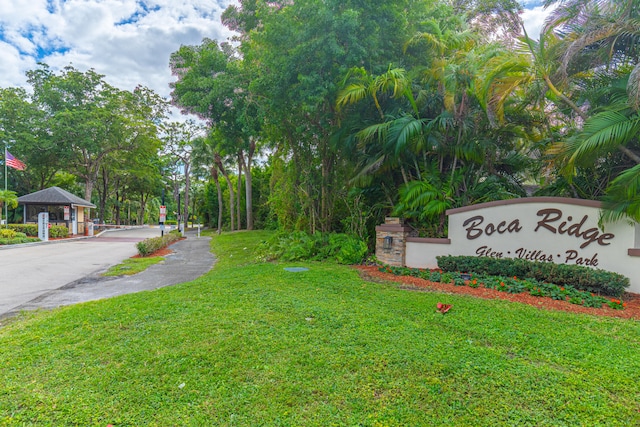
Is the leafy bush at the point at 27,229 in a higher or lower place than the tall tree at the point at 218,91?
lower

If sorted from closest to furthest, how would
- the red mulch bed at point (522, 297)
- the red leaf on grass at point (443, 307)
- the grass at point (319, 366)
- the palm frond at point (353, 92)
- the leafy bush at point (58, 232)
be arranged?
the grass at point (319, 366) → the red leaf on grass at point (443, 307) → the red mulch bed at point (522, 297) → the palm frond at point (353, 92) → the leafy bush at point (58, 232)

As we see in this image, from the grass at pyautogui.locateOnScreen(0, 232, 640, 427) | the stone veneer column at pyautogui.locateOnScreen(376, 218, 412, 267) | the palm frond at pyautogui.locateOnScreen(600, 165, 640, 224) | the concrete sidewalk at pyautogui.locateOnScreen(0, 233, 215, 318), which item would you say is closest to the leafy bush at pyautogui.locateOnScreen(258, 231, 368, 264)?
the stone veneer column at pyautogui.locateOnScreen(376, 218, 412, 267)

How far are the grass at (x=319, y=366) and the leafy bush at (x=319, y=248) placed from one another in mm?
3754

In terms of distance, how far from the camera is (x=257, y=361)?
2877 mm

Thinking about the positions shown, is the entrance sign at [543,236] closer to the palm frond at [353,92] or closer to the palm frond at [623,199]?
the palm frond at [623,199]

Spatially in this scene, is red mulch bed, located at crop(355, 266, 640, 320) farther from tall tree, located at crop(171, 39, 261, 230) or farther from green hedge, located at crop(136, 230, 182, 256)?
green hedge, located at crop(136, 230, 182, 256)

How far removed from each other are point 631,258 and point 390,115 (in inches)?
203

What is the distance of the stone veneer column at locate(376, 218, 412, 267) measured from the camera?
756 centimetres

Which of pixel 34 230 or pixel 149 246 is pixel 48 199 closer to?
pixel 34 230

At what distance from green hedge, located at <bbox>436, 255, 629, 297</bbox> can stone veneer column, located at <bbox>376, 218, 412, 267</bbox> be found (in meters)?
0.96

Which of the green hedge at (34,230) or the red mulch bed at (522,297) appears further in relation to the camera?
the green hedge at (34,230)

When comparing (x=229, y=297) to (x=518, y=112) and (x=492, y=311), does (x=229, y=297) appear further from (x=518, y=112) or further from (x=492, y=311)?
(x=518, y=112)

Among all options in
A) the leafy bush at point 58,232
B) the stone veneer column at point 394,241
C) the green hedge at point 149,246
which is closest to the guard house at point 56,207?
the leafy bush at point 58,232

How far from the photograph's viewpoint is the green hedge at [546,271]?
4969 mm
